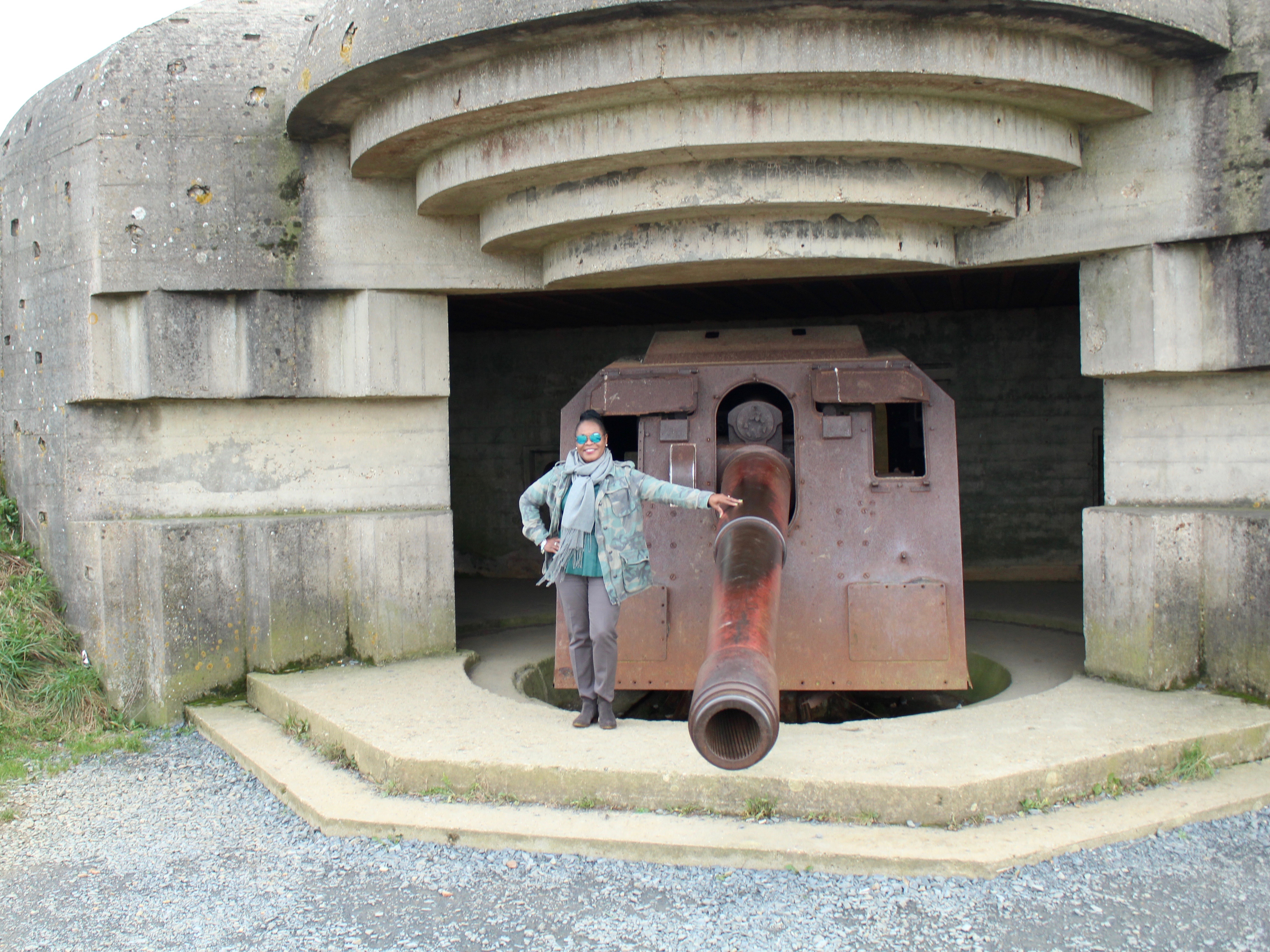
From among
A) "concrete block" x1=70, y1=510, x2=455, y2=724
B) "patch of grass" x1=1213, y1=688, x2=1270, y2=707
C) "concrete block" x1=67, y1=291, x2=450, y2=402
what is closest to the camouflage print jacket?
"concrete block" x1=70, y1=510, x2=455, y2=724

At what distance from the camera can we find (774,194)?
4109 millimetres

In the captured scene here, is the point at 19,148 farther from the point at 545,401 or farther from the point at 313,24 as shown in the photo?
the point at 545,401

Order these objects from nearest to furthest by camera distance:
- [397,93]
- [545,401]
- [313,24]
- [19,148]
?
[397,93], [313,24], [19,148], [545,401]

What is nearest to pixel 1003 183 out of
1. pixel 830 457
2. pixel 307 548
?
pixel 830 457

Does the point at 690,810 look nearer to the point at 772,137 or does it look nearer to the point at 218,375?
the point at 772,137

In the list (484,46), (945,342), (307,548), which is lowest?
(307,548)

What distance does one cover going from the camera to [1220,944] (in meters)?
2.50

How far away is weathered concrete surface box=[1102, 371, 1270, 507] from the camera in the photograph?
425cm

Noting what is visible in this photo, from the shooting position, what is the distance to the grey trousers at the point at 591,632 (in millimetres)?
3805

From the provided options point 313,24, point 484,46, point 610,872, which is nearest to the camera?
point 610,872

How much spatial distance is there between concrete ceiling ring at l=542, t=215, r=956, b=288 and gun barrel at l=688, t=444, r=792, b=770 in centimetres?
125

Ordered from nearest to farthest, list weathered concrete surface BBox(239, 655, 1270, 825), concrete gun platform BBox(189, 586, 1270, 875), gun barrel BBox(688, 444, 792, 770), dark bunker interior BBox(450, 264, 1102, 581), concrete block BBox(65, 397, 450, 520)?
gun barrel BBox(688, 444, 792, 770) → concrete gun platform BBox(189, 586, 1270, 875) → weathered concrete surface BBox(239, 655, 1270, 825) → concrete block BBox(65, 397, 450, 520) → dark bunker interior BBox(450, 264, 1102, 581)

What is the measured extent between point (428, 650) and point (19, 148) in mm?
3457

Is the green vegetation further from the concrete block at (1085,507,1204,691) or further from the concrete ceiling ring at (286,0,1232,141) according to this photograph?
the concrete block at (1085,507,1204,691)
